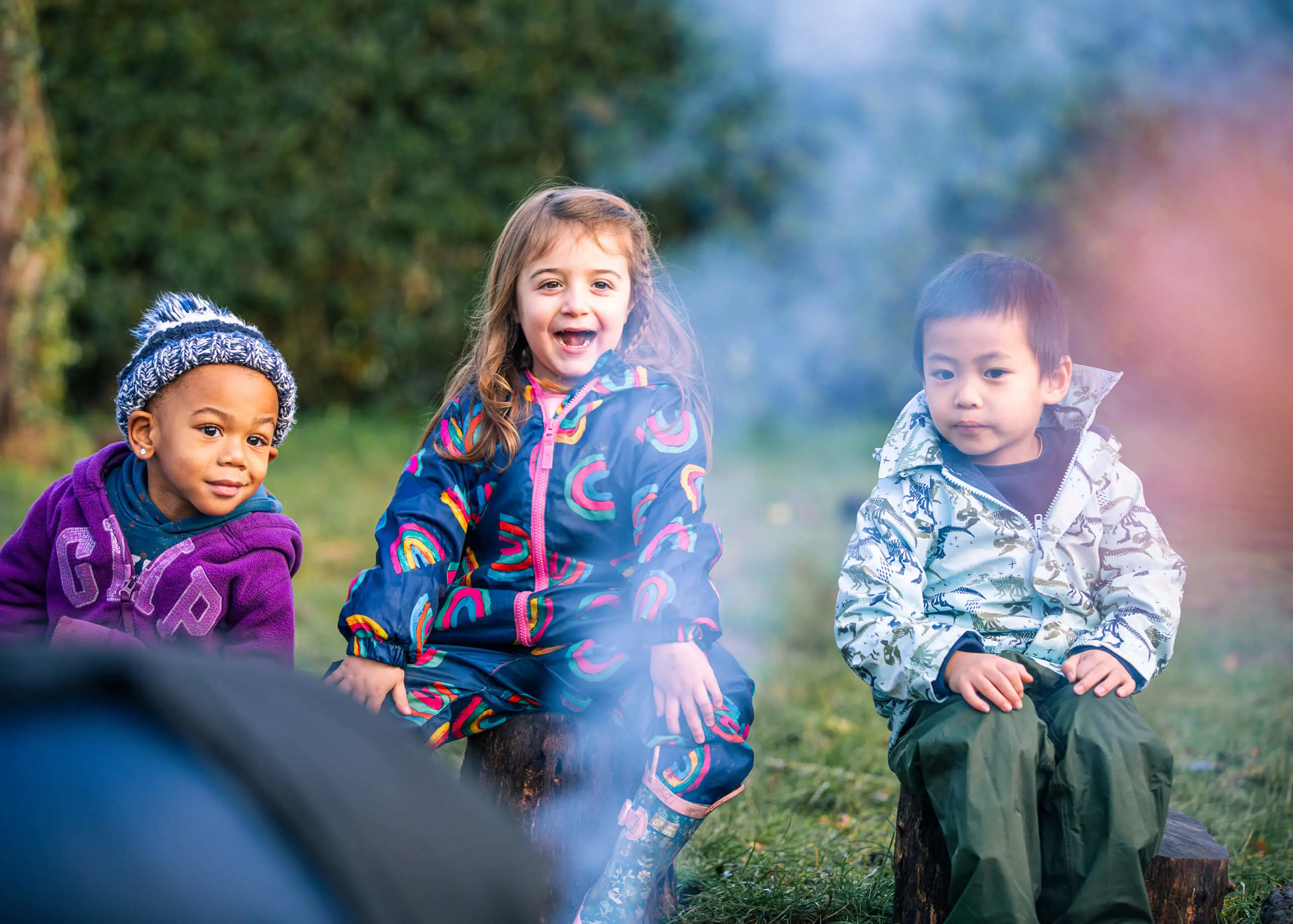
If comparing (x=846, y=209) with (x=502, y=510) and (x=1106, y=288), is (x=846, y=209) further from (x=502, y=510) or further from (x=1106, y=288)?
(x=502, y=510)

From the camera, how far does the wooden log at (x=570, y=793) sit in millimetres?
2193

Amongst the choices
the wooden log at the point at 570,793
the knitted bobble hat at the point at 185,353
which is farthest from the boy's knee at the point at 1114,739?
the knitted bobble hat at the point at 185,353

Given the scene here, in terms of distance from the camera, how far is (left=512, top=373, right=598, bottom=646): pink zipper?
2.30 m

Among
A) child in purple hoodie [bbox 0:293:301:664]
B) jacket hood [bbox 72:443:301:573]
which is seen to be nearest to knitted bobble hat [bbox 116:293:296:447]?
child in purple hoodie [bbox 0:293:301:664]

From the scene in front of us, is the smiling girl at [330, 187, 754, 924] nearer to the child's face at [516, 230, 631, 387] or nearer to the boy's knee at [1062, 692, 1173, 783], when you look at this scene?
the child's face at [516, 230, 631, 387]

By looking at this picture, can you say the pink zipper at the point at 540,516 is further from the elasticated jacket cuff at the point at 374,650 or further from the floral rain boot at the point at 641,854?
the floral rain boot at the point at 641,854

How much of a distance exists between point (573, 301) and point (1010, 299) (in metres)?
0.85

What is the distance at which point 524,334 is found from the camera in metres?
2.59

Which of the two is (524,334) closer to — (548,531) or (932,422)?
(548,531)

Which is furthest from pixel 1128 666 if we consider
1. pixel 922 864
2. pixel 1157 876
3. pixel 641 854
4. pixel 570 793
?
pixel 570 793

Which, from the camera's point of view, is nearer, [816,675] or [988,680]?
[988,680]

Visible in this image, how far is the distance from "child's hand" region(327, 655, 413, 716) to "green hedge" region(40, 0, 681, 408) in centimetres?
570

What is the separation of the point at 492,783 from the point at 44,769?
4.47 feet

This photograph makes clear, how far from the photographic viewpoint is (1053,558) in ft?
6.83
